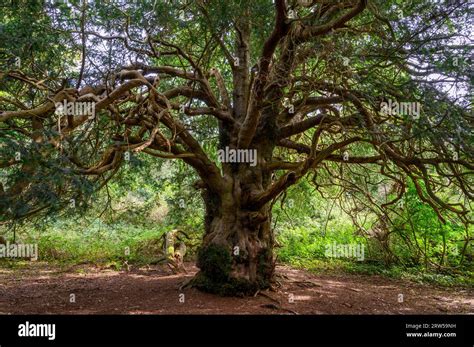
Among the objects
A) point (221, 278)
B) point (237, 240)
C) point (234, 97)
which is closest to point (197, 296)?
point (221, 278)

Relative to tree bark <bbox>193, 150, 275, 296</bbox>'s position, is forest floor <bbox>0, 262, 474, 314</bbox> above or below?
below

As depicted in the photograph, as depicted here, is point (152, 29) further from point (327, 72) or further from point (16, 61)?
point (327, 72)

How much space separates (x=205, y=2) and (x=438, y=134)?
11.4 ft

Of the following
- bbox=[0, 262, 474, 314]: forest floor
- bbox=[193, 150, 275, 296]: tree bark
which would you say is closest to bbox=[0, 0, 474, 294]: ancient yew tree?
bbox=[193, 150, 275, 296]: tree bark

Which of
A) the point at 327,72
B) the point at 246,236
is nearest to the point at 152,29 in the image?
the point at 327,72

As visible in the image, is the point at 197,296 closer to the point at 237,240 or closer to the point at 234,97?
the point at 237,240

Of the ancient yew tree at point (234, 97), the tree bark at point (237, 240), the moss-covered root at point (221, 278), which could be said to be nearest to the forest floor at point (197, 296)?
the moss-covered root at point (221, 278)

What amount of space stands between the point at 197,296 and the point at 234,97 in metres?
3.53

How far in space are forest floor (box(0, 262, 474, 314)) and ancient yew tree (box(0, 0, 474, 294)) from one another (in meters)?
0.58

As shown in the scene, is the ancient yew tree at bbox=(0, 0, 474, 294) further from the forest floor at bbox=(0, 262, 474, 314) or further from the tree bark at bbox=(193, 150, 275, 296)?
the forest floor at bbox=(0, 262, 474, 314)

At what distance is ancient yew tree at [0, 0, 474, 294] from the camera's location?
451cm

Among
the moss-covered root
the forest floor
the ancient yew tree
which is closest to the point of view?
the ancient yew tree

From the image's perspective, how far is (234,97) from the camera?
7.48m

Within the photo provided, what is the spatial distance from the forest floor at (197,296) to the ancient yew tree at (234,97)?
22.7 inches
